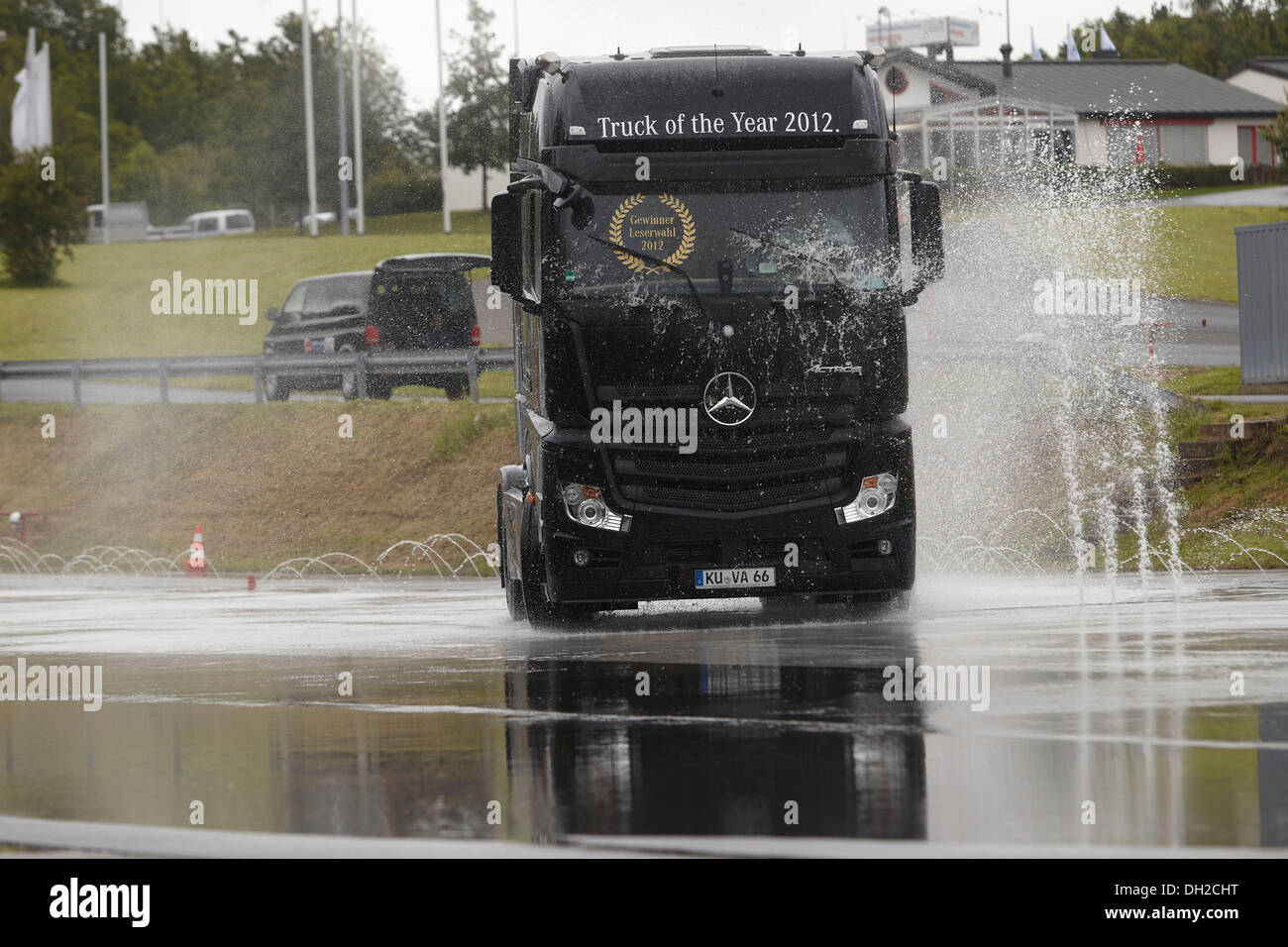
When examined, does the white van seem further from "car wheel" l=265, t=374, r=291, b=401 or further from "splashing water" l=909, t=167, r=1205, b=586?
"splashing water" l=909, t=167, r=1205, b=586

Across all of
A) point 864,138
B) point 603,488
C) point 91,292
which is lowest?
point 603,488

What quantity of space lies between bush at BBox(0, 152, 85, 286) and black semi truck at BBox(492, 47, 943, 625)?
1901 inches

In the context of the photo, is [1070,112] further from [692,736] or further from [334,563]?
[692,736]

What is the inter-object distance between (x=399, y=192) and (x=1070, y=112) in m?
23.8

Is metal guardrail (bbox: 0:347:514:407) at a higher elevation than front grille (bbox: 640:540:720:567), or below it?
higher

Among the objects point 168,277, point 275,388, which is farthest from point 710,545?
point 168,277

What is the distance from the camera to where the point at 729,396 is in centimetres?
1351

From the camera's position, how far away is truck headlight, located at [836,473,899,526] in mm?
13711

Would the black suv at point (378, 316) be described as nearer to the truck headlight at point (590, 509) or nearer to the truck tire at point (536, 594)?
the truck tire at point (536, 594)

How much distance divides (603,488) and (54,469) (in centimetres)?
2207

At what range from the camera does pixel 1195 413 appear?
2442 centimetres

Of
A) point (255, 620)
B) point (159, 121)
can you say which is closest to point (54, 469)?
point (255, 620)

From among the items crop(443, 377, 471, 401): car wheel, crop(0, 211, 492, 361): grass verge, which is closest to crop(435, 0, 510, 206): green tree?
crop(0, 211, 492, 361): grass verge
